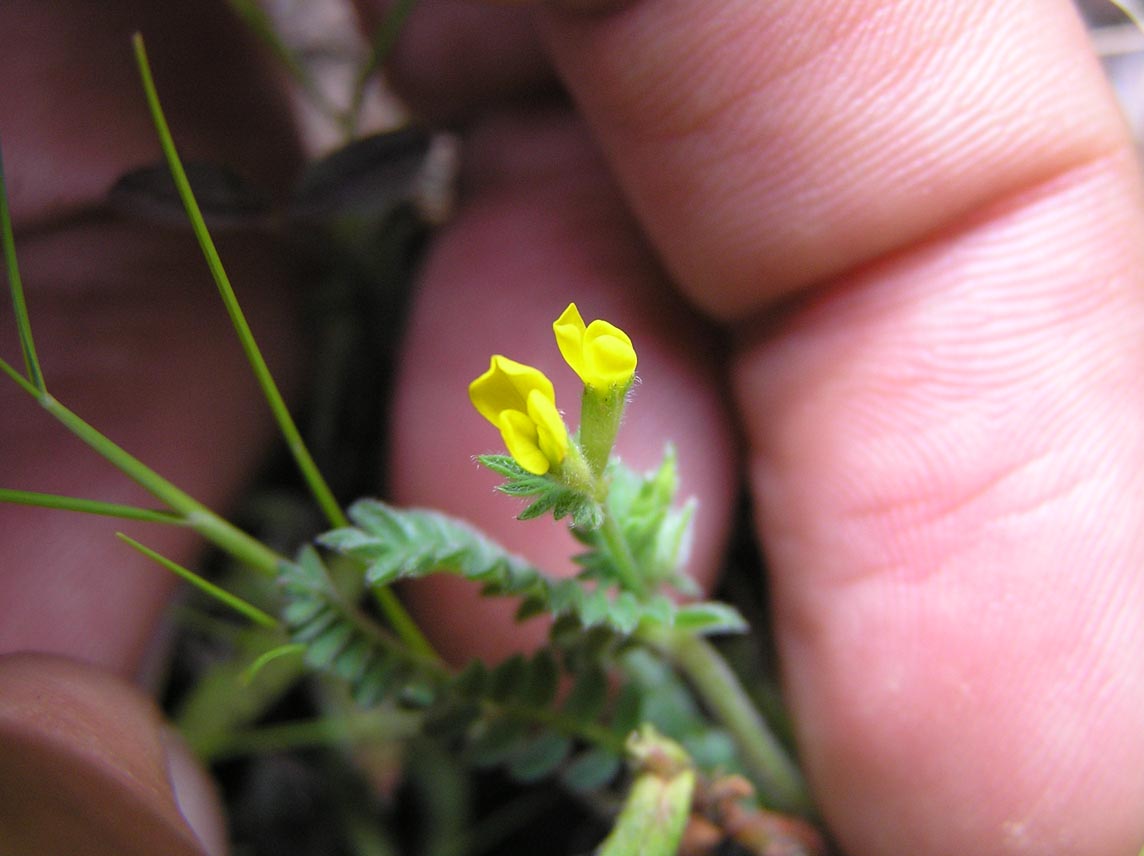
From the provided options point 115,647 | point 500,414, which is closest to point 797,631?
point 500,414

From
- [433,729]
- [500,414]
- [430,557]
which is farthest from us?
[433,729]

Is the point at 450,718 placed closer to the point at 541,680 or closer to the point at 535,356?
the point at 541,680

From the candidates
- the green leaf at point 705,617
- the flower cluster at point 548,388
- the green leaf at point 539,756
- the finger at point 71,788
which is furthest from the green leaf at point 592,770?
the flower cluster at point 548,388

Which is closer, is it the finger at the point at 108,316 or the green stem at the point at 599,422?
the green stem at the point at 599,422

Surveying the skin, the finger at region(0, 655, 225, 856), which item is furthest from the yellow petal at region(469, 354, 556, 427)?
the skin

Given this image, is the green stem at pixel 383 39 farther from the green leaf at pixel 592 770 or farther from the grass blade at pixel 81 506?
the green leaf at pixel 592 770

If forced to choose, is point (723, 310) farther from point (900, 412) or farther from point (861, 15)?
point (861, 15)
